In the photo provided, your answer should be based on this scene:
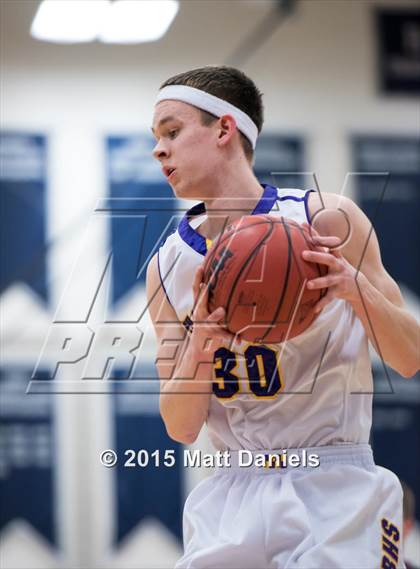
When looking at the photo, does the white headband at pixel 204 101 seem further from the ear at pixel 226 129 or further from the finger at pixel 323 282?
the finger at pixel 323 282

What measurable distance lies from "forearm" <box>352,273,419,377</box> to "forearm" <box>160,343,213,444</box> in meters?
0.51

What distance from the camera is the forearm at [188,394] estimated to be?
3.19 m

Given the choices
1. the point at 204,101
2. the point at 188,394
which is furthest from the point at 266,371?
the point at 204,101

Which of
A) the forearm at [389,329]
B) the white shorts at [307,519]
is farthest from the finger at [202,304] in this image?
the white shorts at [307,519]

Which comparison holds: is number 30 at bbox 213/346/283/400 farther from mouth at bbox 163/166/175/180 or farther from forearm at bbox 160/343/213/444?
mouth at bbox 163/166/175/180

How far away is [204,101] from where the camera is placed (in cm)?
353

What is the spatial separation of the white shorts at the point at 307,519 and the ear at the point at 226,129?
3.61 ft

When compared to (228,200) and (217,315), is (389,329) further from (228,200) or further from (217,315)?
(228,200)

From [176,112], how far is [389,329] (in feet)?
3.47

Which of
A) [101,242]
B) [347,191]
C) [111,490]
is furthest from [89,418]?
[347,191]

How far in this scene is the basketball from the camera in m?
2.93

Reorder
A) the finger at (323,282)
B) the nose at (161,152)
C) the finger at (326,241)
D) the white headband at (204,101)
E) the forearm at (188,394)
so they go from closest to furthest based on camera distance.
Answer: the finger at (323,282)
the finger at (326,241)
the forearm at (188,394)
the nose at (161,152)
the white headband at (204,101)

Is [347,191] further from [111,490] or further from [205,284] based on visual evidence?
[205,284]

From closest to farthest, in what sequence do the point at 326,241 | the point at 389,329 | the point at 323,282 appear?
the point at 323,282 → the point at 326,241 → the point at 389,329
